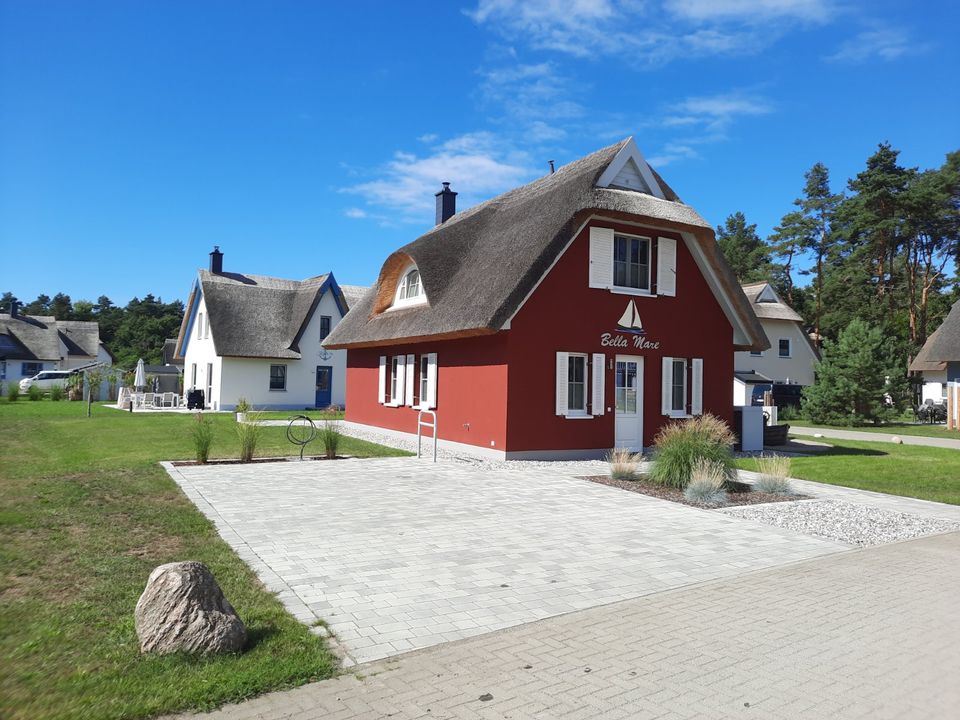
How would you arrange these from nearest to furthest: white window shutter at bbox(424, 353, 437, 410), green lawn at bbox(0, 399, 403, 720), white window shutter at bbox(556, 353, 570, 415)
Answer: green lawn at bbox(0, 399, 403, 720), white window shutter at bbox(556, 353, 570, 415), white window shutter at bbox(424, 353, 437, 410)

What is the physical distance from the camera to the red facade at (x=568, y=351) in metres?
15.0

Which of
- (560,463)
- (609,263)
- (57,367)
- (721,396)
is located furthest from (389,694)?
(57,367)

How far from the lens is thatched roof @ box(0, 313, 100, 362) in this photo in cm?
5410

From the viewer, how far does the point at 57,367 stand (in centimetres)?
5734

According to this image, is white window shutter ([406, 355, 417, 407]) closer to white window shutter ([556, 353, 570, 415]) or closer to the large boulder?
white window shutter ([556, 353, 570, 415])

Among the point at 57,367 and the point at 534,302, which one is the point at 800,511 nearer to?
the point at 534,302

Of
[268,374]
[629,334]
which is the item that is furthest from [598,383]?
[268,374]

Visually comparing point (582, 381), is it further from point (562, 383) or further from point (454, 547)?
point (454, 547)

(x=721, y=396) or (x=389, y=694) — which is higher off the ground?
(x=721, y=396)

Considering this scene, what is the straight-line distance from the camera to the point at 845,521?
945 cm

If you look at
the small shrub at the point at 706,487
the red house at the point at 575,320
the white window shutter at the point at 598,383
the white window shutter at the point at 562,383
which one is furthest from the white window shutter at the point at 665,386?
the small shrub at the point at 706,487

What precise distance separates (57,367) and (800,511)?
205 feet

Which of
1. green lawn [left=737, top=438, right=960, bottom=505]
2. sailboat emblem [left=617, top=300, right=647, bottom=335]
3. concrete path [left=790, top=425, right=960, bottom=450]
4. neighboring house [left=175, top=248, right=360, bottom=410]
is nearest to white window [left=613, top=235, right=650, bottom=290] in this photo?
sailboat emblem [left=617, top=300, right=647, bottom=335]

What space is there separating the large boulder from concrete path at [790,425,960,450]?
2264 cm
